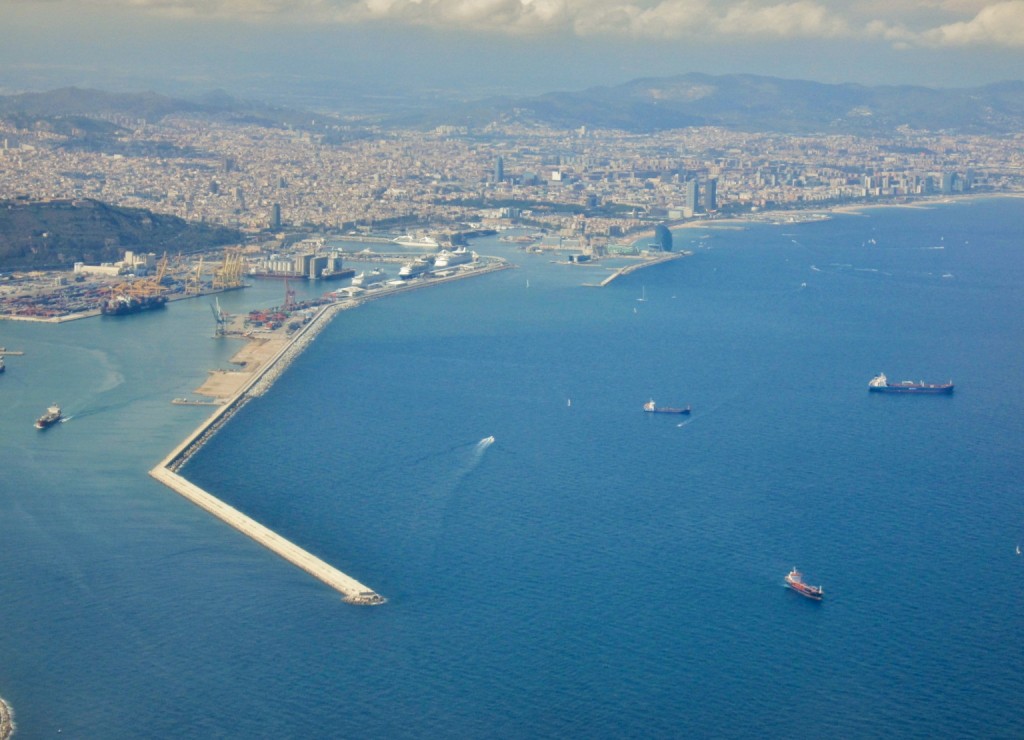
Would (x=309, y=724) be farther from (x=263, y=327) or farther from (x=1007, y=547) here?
(x=263, y=327)

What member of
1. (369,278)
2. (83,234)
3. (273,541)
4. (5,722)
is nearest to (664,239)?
(369,278)

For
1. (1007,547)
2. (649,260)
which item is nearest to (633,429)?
(1007,547)

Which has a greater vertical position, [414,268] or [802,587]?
[414,268]

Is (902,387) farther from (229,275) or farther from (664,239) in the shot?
(664,239)

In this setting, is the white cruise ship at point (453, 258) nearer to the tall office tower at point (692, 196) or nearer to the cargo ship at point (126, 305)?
the cargo ship at point (126, 305)

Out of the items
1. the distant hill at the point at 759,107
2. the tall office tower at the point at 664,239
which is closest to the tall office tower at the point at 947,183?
the tall office tower at the point at 664,239

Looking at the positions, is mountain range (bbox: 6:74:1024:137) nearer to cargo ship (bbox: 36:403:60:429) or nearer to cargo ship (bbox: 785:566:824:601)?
cargo ship (bbox: 36:403:60:429)

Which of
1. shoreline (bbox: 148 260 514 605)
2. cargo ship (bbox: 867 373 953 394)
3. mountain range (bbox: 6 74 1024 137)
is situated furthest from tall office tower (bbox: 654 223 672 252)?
mountain range (bbox: 6 74 1024 137)
